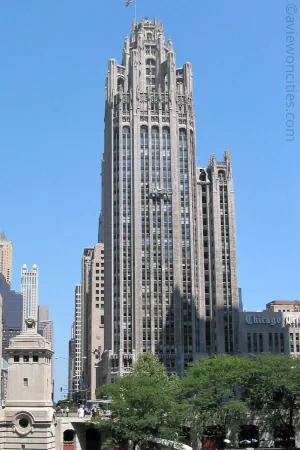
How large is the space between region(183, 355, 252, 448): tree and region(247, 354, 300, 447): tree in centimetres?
207

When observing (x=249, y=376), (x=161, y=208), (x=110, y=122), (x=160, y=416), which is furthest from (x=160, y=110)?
(x=160, y=416)

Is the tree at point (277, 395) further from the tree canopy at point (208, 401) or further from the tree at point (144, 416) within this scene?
the tree at point (144, 416)

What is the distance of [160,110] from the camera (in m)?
194

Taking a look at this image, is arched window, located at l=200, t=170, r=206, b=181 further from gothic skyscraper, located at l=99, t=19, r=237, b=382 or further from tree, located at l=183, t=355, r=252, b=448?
tree, located at l=183, t=355, r=252, b=448

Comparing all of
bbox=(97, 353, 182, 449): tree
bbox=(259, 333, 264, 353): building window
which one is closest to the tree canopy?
bbox=(97, 353, 182, 449): tree

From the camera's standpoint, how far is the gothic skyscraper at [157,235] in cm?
18062

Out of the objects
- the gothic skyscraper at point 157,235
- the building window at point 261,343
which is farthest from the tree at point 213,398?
the building window at point 261,343

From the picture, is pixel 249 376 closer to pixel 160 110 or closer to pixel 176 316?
pixel 176 316

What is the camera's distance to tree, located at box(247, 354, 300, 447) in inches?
4099

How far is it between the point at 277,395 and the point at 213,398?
37.2ft

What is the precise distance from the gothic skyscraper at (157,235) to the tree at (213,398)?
69247 millimetres

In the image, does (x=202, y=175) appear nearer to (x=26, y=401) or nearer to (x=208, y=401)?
(x=208, y=401)

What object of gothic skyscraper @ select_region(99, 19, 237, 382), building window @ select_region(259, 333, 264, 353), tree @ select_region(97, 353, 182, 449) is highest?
gothic skyscraper @ select_region(99, 19, 237, 382)

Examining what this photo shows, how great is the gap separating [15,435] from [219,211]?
126 meters
